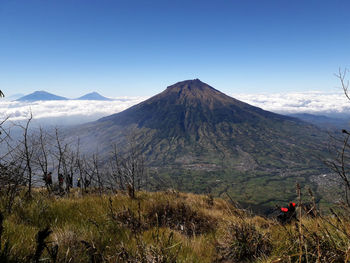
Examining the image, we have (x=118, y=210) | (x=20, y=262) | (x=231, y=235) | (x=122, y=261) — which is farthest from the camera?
(x=118, y=210)

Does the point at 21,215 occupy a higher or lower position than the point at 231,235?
higher

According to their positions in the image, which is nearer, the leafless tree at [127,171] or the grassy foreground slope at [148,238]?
the grassy foreground slope at [148,238]

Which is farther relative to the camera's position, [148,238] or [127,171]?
[127,171]


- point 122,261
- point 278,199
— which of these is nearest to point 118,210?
point 122,261

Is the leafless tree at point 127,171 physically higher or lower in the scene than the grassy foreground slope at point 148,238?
lower

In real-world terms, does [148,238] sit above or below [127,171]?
above

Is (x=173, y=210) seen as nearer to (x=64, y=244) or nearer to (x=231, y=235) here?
(x=231, y=235)

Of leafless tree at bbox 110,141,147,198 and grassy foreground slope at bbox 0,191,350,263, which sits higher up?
grassy foreground slope at bbox 0,191,350,263

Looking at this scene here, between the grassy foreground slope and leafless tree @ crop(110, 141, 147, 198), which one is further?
leafless tree @ crop(110, 141, 147, 198)
